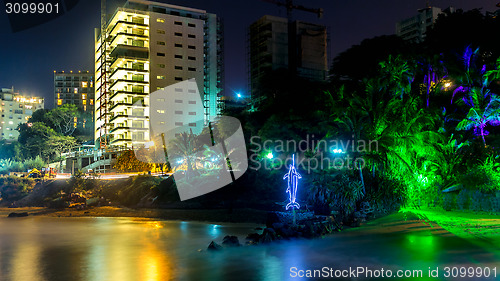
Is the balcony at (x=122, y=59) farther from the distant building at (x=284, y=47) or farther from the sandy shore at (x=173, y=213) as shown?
the sandy shore at (x=173, y=213)

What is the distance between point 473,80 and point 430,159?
7.67 m

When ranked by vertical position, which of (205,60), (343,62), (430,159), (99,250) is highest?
(205,60)

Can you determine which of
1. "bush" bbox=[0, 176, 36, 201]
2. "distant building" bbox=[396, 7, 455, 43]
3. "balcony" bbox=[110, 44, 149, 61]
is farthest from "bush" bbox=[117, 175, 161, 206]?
"distant building" bbox=[396, 7, 455, 43]

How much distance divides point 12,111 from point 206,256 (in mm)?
167331

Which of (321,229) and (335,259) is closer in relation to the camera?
(335,259)

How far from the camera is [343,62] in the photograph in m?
42.3

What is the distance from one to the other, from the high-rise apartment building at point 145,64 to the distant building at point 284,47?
10.1m

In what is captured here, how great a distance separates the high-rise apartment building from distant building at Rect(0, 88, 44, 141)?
84535mm

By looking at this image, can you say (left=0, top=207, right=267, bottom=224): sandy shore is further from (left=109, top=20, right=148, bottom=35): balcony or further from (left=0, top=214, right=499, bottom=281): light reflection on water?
(left=109, top=20, right=148, bottom=35): balcony

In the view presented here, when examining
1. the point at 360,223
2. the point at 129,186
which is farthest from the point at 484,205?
the point at 129,186

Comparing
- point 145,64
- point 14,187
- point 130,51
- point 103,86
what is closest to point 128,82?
point 145,64

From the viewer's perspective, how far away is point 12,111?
158 metres

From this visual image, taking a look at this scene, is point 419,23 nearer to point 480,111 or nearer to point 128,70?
point 128,70

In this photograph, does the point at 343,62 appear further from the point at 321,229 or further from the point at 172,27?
the point at 172,27
